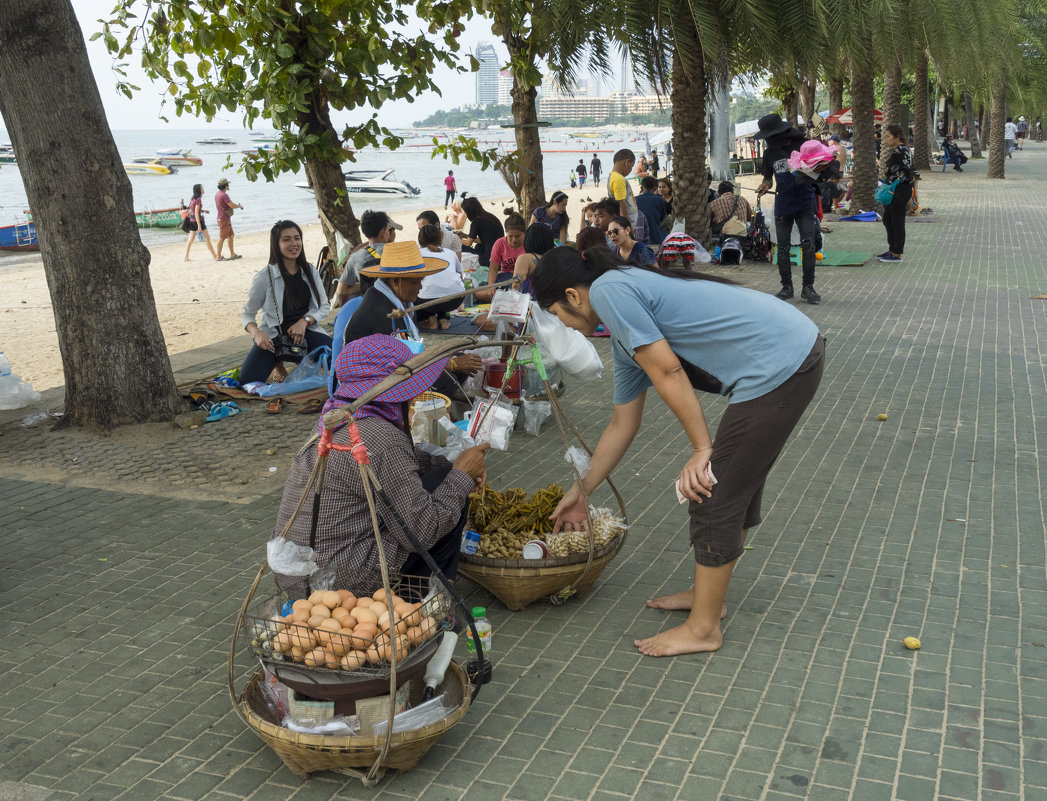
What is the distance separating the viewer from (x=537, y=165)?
15008 millimetres

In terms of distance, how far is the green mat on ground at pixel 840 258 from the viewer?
48.5 ft

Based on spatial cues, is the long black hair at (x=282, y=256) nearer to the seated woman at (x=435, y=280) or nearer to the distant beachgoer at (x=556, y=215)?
the seated woman at (x=435, y=280)

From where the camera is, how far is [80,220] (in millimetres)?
7316

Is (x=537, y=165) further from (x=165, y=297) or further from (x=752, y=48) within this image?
(x=165, y=297)

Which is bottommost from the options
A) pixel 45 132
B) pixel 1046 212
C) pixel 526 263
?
pixel 1046 212

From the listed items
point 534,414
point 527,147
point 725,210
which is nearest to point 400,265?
point 534,414

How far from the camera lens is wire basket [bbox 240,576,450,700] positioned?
10.4 feet

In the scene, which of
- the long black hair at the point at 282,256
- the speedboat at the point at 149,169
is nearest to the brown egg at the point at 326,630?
the long black hair at the point at 282,256

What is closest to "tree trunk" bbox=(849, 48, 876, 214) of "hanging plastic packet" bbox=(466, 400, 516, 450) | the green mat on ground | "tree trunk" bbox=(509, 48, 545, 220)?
the green mat on ground

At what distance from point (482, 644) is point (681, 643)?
0.82 m

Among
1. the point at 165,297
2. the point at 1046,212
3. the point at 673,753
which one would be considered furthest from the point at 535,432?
the point at 1046,212

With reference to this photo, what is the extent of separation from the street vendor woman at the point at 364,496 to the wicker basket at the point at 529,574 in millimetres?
394

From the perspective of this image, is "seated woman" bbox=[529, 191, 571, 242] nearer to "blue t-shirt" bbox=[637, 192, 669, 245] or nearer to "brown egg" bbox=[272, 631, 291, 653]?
"blue t-shirt" bbox=[637, 192, 669, 245]

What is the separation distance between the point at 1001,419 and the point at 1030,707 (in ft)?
13.2
